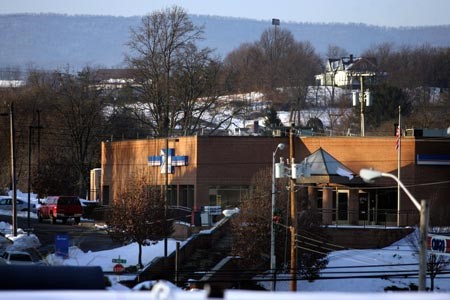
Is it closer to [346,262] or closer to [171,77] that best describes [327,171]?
[346,262]

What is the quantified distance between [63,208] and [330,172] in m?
20.7

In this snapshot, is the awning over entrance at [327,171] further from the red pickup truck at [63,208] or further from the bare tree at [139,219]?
the red pickup truck at [63,208]

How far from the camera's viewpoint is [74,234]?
5788cm

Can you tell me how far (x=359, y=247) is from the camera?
5088 cm

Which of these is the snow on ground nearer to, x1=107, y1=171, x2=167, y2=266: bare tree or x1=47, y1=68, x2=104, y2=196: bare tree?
x1=107, y1=171, x2=167, y2=266: bare tree

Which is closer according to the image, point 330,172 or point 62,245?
point 62,245

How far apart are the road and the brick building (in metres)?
5.45

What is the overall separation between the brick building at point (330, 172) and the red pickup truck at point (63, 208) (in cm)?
570

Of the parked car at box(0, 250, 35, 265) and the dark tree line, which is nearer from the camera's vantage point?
the parked car at box(0, 250, 35, 265)

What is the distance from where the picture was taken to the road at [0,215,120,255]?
52531 millimetres

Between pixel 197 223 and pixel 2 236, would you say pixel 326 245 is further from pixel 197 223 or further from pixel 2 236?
pixel 2 236

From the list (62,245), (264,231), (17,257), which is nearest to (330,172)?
(264,231)

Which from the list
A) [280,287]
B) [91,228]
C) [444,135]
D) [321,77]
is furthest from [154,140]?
[321,77]

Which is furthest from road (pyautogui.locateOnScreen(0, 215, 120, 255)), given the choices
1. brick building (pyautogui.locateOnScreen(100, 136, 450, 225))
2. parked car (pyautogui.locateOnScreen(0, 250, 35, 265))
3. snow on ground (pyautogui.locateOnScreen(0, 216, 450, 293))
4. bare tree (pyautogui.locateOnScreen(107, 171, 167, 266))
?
brick building (pyautogui.locateOnScreen(100, 136, 450, 225))
